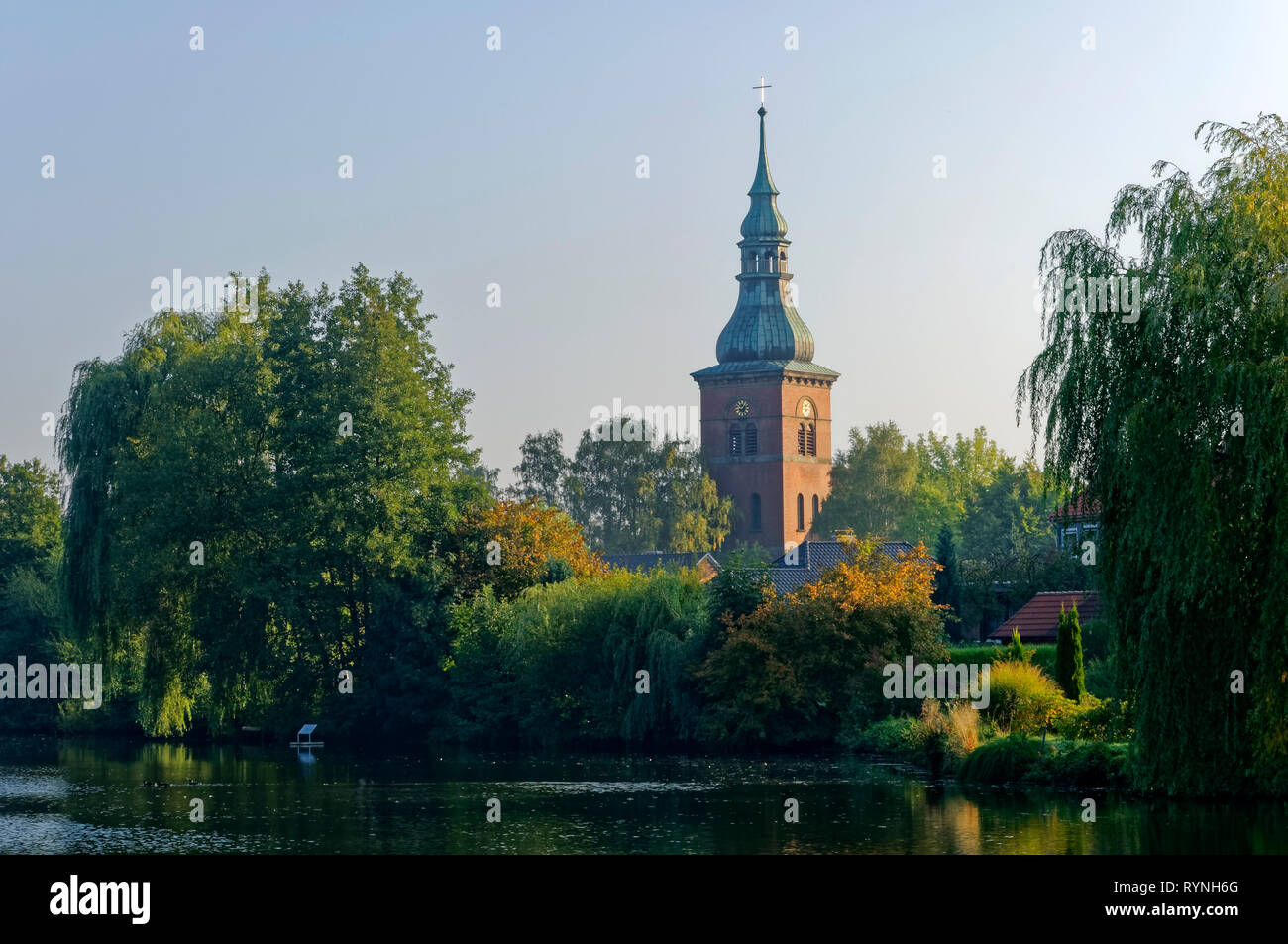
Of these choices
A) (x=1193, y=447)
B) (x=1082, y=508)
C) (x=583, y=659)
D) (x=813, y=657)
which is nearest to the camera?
(x=1193, y=447)

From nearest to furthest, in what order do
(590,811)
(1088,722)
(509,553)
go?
(590,811)
(1088,722)
(509,553)

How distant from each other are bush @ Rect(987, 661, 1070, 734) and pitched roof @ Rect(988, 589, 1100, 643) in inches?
362

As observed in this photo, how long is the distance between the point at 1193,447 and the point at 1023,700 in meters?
10.9

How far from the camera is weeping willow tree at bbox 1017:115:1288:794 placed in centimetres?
2405

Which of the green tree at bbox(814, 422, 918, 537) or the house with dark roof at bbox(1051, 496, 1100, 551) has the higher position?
the green tree at bbox(814, 422, 918, 537)

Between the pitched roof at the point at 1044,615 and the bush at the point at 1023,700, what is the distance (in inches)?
362

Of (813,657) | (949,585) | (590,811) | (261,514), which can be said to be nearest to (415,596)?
(261,514)

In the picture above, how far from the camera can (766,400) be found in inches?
4102

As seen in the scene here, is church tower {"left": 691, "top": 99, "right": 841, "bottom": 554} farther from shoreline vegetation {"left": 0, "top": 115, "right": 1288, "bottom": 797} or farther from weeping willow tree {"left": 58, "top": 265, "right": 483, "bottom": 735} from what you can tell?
weeping willow tree {"left": 58, "top": 265, "right": 483, "bottom": 735}

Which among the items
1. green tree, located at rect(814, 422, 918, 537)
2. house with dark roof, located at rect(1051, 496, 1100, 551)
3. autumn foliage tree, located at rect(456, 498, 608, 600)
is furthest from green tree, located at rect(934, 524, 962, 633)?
green tree, located at rect(814, 422, 918, 537)

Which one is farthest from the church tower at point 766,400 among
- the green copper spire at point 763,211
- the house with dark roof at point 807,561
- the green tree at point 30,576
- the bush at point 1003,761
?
the bush at point 1003,761

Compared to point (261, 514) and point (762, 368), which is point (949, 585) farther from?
point (762, 368)
